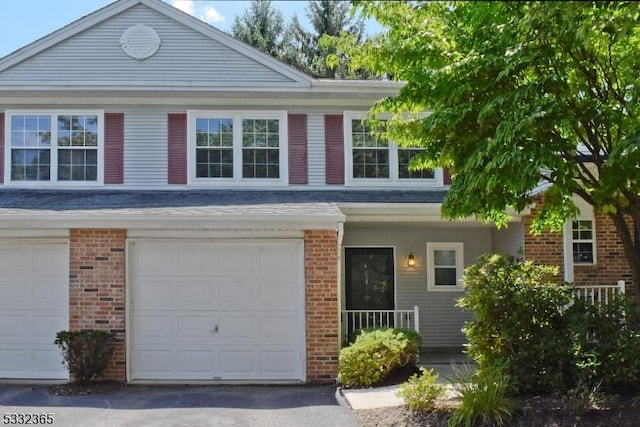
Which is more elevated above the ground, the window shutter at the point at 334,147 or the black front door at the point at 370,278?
the window shutter at the point at 334,147

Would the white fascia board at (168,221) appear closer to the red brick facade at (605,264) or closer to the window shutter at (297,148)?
the window shutter at (297,148)

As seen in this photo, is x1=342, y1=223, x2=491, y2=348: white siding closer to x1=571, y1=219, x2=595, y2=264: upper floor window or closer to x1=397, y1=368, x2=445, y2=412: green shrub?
x1=571, y1=219, x2=595, y2=264: upper floor window

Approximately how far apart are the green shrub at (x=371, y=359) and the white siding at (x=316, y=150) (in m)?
4.08

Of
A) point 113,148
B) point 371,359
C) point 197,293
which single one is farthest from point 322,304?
point 113,148

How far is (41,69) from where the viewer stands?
12570mm

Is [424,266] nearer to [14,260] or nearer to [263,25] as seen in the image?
[14,260]

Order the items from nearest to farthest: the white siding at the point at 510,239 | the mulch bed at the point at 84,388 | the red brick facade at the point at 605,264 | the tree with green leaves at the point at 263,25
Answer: the mulch bed at the point at 84,388, the white siding at the point at 510,239, the red brick facade at the point at 605,264, the tree with green leaves at the point at 263,25

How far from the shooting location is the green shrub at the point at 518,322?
23.7 ft

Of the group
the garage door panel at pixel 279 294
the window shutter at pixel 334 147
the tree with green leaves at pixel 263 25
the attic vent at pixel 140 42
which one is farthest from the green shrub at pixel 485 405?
the tree with green leaves at pixel 263 25

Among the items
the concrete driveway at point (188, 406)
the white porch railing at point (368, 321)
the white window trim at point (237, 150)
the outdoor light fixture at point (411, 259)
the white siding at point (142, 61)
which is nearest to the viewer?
the concrete driveway at point (188, 406)

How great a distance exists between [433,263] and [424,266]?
21 cm

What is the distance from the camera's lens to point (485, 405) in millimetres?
6594

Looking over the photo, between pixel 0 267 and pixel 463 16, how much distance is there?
26.9 feet

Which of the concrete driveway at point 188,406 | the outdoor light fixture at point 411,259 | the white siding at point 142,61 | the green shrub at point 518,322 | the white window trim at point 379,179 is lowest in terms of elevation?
the concrete driveway at point 188,406
